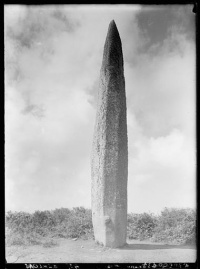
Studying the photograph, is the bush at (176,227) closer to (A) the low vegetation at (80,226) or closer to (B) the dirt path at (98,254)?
(A) the low vegetation at (80,226)

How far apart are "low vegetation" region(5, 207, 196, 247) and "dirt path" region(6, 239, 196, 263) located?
0.88 meters

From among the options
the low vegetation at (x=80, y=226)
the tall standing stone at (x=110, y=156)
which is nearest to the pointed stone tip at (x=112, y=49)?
the tall standing stone at (x=110, y=156)

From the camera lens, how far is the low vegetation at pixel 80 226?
41.4ft

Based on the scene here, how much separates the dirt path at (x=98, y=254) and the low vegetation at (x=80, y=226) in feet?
2.89

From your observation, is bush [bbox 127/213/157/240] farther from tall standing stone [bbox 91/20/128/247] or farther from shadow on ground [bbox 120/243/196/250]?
tall standing stone [bbox 91/20/128/247]

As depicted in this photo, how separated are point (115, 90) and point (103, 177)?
122 inches

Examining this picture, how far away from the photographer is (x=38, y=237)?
42.1 feet

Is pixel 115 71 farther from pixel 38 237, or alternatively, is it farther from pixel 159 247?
pixel 38 237

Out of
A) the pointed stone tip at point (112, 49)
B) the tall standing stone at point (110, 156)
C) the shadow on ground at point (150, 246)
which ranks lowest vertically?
the shadow on ground at point (150, 246)

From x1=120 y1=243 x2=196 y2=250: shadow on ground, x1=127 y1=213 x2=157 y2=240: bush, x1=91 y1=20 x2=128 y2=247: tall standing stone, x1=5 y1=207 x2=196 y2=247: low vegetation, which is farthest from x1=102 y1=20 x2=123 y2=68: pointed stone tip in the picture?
x1=127 y1=213 x2=157 y2=240: bush

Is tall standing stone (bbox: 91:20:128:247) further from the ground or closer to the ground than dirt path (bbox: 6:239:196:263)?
further from the ground

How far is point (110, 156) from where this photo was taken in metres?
10.9

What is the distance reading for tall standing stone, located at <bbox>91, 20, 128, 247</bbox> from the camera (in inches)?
421
